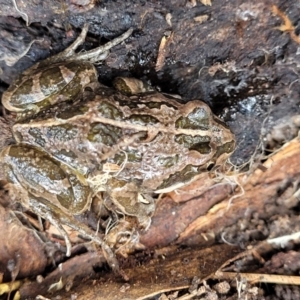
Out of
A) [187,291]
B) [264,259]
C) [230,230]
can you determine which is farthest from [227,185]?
[187,291]

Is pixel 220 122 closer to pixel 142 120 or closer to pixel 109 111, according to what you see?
pixel 142 120

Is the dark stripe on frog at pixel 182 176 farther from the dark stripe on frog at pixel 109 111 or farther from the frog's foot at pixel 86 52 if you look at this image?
the frog's foot at pixel 86 52

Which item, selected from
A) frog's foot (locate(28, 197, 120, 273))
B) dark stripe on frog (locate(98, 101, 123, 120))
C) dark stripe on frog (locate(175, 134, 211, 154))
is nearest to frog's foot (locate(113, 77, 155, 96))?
dark stripe on frog (locate(98, 101, 123, 120))

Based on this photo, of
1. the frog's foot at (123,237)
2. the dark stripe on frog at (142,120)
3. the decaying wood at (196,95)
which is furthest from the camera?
the frog's foot at (123,237)

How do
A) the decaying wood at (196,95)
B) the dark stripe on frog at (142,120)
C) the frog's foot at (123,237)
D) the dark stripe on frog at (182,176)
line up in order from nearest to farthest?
the decaying wood at (196,95)
the dark stripe on frog at (142,120)
the dark stripe on frog at (182,176)
the frog's foot at (123,237)

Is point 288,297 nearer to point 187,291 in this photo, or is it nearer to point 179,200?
point 187,291

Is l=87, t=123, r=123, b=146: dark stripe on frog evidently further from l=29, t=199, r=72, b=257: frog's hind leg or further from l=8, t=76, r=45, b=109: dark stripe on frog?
l=29, t=199, r=72, b=257: frog's hind leg

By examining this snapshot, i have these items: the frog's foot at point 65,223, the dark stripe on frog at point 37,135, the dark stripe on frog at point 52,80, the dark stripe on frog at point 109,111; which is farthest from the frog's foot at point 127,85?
the frog's foot at point 65,223
